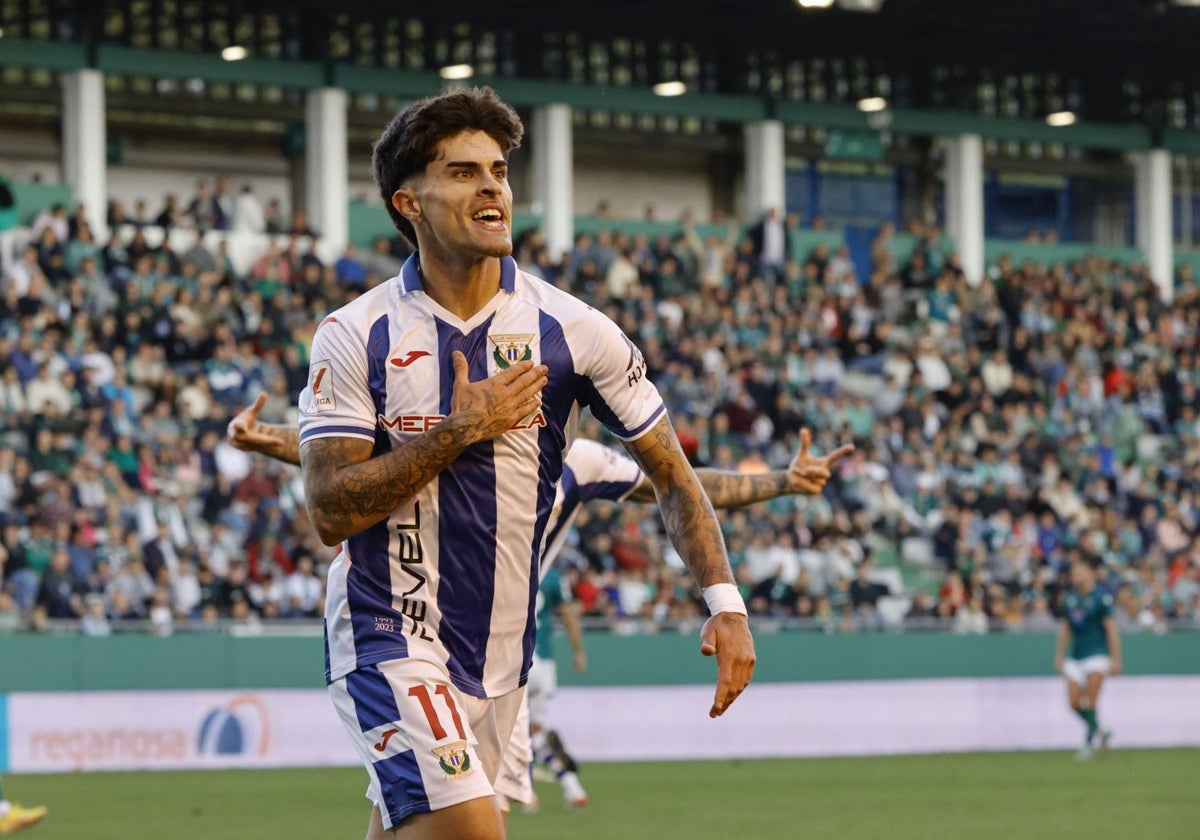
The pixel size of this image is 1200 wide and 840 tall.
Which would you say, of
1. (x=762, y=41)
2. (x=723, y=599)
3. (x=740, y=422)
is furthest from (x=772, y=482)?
(x=762, y=41)

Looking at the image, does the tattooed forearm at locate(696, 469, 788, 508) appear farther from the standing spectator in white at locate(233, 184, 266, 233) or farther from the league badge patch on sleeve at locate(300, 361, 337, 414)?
the standing spectator in white at locate(233, 184, 266, 233)

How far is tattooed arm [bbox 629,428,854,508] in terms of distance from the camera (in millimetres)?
8977

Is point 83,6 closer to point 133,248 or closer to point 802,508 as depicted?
point 133,248

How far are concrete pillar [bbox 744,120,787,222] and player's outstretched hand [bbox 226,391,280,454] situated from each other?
3073 cm

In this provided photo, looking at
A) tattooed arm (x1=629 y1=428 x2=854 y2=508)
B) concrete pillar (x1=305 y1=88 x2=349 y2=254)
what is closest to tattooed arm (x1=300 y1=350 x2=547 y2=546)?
tattooed arm (x1=629 y1=428 x2=854 y2=508)

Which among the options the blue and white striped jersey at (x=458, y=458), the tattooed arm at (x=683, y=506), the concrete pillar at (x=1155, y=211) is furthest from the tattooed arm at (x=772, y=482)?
the concrete pillar at (x=1155, y=211)

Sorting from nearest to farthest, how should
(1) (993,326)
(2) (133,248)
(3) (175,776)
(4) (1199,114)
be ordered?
(3) (175,776) < (2) (133,248) < (1) (993,326) < (4) (1199,114)

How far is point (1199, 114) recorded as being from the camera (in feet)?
146

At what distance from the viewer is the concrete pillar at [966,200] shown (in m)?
40.2

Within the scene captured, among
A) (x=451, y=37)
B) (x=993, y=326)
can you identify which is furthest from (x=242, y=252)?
(x=993, y=326)

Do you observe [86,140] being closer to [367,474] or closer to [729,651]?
[367,474]

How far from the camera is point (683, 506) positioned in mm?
6457

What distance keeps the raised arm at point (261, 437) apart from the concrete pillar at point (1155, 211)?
36.6 m

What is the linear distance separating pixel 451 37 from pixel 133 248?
10108mm
